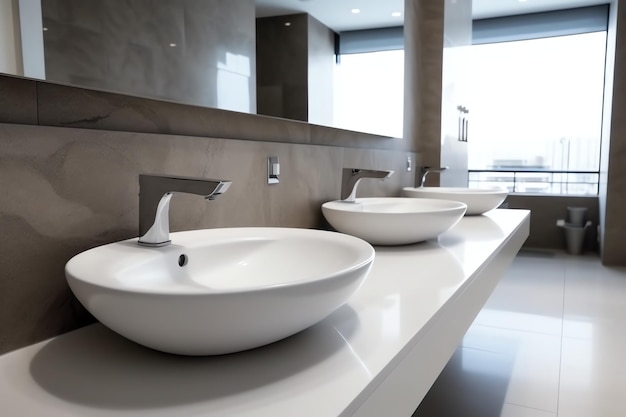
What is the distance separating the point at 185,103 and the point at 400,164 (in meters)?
1.66

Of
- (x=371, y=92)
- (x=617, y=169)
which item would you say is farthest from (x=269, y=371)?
(x=617, y=169)

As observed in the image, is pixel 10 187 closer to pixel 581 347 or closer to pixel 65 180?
pixel 65 180

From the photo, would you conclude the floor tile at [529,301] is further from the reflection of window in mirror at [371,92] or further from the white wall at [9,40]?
the white wall at [9,40]

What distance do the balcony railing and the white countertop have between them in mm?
4992

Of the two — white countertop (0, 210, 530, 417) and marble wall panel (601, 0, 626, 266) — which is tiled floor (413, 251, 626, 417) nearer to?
marble wall panel (601, 0, 626, 266)

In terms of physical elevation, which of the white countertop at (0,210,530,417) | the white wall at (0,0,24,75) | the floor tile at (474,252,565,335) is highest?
the white wall at (0,0,24,75)

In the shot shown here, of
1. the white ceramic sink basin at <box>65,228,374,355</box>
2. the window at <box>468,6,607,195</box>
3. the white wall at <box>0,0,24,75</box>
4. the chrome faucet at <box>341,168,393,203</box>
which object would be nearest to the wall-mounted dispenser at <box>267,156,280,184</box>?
the chrome faucet at <box>341,168,393,203</box>

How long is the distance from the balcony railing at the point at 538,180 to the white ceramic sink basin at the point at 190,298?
16.9ft

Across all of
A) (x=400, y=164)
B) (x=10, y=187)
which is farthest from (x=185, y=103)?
(x=400, y=164)

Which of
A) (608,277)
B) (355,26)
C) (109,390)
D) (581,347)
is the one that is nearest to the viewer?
(109,390)

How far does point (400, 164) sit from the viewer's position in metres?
2.57

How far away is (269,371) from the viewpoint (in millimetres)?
617

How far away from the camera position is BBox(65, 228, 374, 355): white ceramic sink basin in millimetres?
550

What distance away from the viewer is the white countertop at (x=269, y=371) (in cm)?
54
